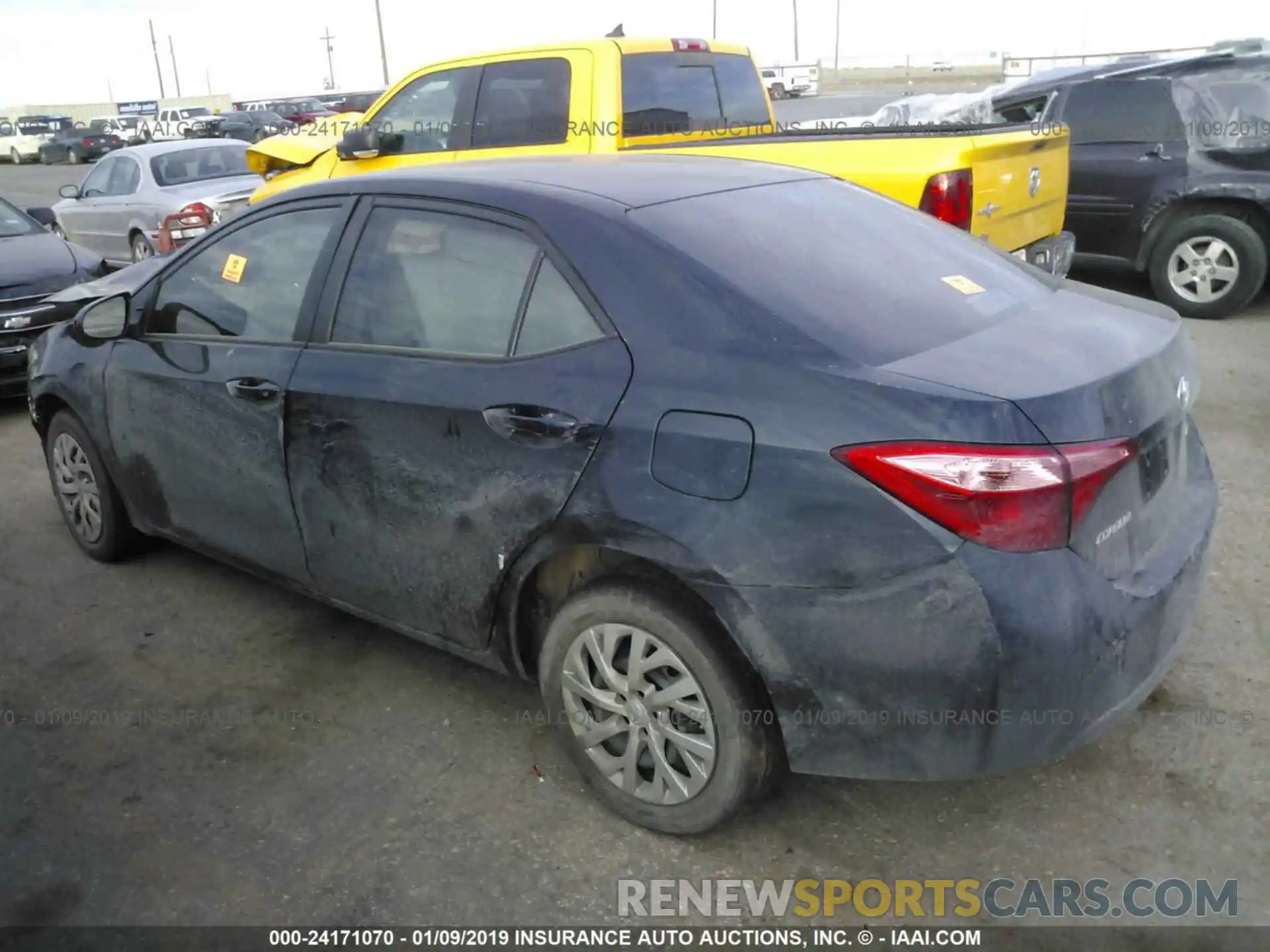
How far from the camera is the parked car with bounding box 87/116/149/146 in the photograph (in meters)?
42.8

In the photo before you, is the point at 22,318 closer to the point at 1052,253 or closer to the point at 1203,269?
the point at 1052,253

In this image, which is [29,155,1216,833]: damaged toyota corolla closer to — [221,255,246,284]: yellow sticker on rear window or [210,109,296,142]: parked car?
[221,255,246,284]: yellow sticker on rear window

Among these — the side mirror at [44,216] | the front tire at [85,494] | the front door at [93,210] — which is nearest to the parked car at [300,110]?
the front door at [93,210]

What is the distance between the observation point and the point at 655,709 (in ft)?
9.07

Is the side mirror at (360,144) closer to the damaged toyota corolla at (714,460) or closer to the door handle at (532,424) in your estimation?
the damaged toyota corolla at (714,460)

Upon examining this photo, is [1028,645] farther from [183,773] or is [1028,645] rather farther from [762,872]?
[183,773]

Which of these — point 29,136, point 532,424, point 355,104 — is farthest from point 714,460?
point 29,136

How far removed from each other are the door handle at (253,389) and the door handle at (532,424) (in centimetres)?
95

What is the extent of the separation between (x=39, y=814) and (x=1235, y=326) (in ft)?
26.2

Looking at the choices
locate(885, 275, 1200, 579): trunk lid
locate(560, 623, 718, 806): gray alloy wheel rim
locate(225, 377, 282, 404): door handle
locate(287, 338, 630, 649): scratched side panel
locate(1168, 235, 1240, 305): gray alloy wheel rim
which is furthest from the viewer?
locate(1168, 235, 1240, 305): gray alloy wheel rim

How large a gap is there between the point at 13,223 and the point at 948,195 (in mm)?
7195

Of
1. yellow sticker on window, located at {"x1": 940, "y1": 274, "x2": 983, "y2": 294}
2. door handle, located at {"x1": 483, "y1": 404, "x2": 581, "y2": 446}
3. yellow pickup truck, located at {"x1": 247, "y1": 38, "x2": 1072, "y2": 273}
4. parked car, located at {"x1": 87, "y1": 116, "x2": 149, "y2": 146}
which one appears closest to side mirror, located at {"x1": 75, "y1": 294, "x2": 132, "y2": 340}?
yellow pickup truck, located at {"x1": 247, "y1": 38, "x2": 1072, "y2": 273}

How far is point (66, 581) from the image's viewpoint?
4633mm

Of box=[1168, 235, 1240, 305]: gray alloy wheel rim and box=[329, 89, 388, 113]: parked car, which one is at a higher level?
box=[329, 89, 388, 113]: parked car
